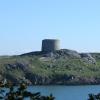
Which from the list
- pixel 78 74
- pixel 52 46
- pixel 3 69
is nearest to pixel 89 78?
pixel 78 74

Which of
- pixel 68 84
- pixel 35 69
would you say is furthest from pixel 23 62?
pixel 68 84

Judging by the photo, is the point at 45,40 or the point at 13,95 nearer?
the point at 13,95

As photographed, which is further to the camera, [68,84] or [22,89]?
[68,84]

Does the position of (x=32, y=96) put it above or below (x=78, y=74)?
above

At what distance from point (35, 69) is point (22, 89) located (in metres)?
191

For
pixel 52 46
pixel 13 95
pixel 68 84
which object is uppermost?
pixel 13 95

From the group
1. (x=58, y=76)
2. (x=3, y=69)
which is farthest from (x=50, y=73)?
(x=3, y=69)

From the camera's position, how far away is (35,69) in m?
200

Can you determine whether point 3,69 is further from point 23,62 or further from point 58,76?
point 58,76

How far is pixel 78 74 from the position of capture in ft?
650

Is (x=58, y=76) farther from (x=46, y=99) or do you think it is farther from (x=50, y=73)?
(x=46, y=99)

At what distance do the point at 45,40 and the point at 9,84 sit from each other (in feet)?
608

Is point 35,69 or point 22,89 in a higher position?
point 22,89

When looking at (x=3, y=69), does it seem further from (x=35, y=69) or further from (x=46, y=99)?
(x=46, y=99)
